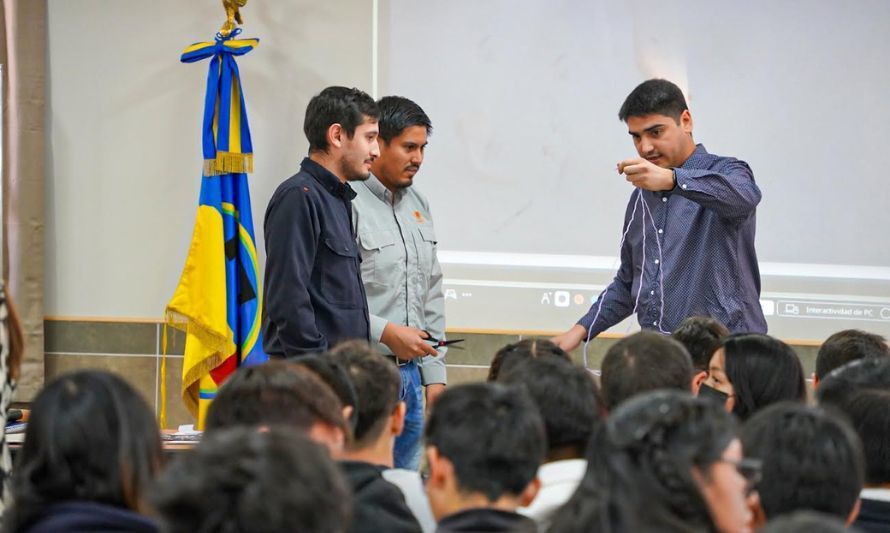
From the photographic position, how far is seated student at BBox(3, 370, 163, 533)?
1.54 m

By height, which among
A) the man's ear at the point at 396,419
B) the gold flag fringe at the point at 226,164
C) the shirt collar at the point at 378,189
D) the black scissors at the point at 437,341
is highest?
the gold flag fringe at the point at 226,164

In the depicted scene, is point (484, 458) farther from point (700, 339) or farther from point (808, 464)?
point (700, 339)

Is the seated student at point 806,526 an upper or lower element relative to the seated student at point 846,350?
upper

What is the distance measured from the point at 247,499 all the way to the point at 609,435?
508 millimetres

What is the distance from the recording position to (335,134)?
3514 millimetres

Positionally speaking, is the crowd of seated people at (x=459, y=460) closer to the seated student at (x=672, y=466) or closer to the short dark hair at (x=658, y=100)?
the seated student at (x=672, y=466)

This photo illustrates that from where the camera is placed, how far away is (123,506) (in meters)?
1.58

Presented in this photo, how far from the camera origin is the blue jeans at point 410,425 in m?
3.52

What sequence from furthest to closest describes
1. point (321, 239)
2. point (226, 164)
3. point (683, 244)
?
point (226, 164) < point (683, 244) < point (321, 239)

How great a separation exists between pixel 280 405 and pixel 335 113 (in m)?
1.80

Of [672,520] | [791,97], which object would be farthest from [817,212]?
[672,520]

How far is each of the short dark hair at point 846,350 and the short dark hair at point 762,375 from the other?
0.40 m

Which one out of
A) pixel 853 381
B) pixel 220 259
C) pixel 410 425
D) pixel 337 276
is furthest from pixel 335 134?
pixel 853 381

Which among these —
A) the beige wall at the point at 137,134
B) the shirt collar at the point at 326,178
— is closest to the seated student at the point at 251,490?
the shirt collar at the point at 326,178
